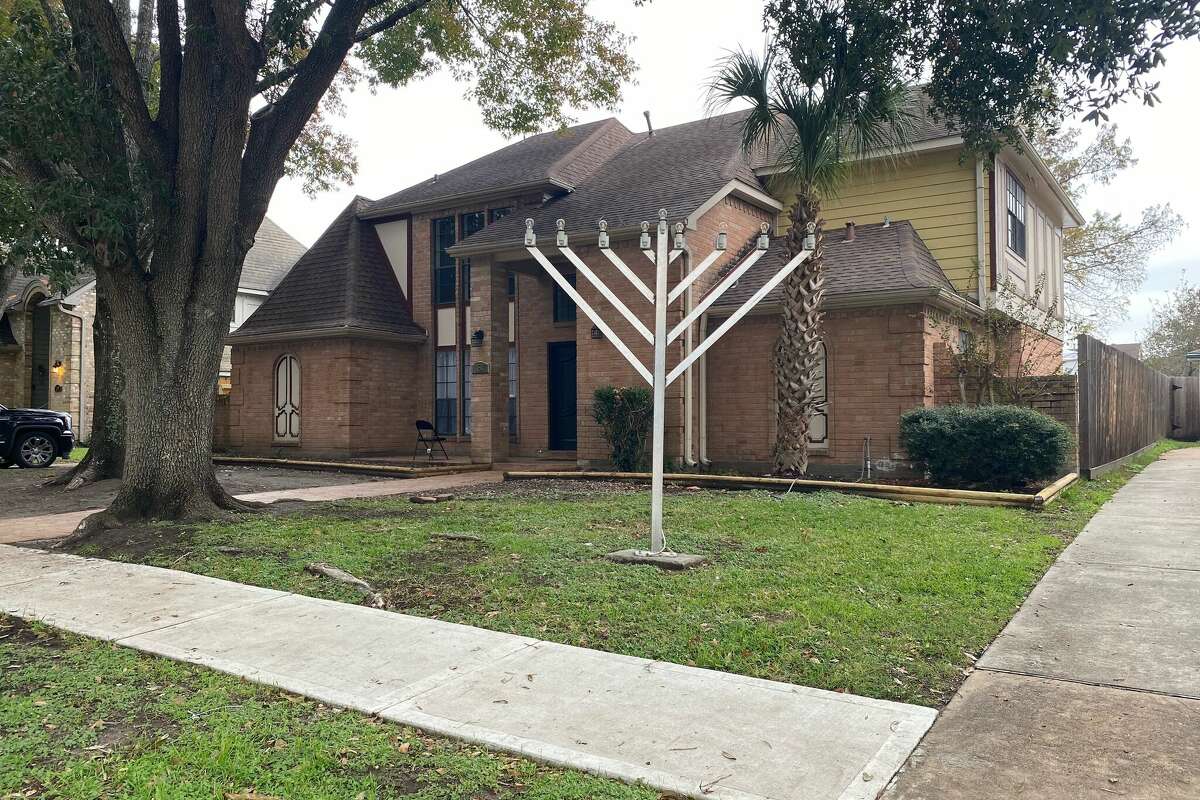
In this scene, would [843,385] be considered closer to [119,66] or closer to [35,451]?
[119,66]

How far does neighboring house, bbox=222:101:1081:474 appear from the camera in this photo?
14250 millimetres

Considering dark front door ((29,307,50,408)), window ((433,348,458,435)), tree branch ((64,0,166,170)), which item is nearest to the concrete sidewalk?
tree branch ((64,0,166,170))

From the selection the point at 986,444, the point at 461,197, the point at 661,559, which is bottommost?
the point at 661,559

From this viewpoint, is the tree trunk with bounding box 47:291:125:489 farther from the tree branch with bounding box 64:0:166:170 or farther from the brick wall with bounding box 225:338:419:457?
the tree branch with bounding box 64:0:166:170

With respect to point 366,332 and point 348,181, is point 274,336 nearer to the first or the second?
point 366,332

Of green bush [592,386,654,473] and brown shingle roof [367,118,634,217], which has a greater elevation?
brown shingle roof [367,118,634,217]

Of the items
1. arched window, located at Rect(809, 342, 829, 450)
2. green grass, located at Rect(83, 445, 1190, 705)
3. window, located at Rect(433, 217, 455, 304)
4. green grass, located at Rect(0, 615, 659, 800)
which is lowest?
green grass, located at Rect(0, 615, 659, 800)

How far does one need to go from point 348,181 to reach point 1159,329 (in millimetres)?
51357

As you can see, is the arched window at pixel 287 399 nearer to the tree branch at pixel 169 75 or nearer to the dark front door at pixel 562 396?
the dark front door at pixel 562 396

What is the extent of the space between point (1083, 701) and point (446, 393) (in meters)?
16.8

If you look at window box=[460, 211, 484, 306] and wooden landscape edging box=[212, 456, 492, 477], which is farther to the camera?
window box=[460, 211, 484, 306]

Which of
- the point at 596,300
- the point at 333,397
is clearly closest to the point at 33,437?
the point at 333,397

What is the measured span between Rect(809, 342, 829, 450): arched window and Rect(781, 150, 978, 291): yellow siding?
332 cm

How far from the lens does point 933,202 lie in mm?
15945
